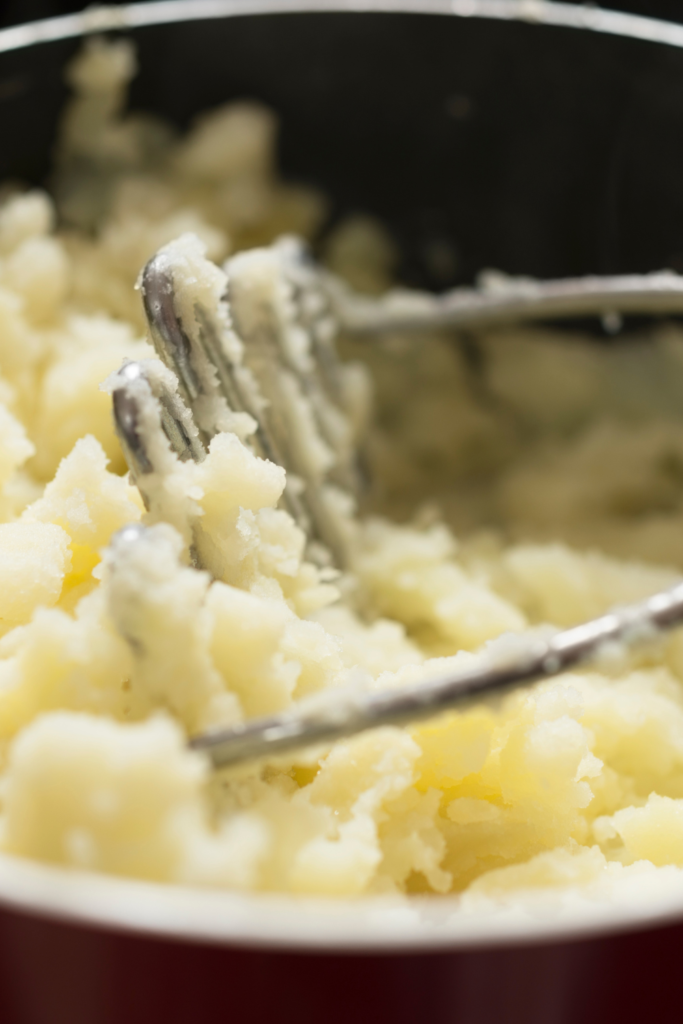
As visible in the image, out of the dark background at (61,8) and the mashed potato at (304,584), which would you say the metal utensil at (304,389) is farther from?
the dark background at (61,8)

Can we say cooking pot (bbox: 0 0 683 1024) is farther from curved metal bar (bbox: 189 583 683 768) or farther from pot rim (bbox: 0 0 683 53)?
curved metal bar (bbox: 189 583 683 768)

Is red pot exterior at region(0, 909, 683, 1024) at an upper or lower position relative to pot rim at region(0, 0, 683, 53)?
lower

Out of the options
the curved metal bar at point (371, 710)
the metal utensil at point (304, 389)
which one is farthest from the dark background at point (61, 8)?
the curved metal bar at point (371, 710)

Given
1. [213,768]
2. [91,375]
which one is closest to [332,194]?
[91,375]

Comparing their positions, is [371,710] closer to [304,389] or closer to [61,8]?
[304,389]

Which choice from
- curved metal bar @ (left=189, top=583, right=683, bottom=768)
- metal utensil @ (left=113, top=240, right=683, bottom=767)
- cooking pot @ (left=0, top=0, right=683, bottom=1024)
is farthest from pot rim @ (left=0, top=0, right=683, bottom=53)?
curved metal bar @ (left=189, top=583, right=683, bottom=768)

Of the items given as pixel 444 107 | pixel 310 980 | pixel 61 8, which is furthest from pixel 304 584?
pixel 61 8

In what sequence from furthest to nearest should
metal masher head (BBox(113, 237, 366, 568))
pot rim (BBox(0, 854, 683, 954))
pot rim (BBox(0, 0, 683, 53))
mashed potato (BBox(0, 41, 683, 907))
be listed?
pot rim (BBox(0, 0, 683, 53)) < metal masher head (BBox(113, 237, 366, 568)) < mashed potato (BBox(0, 41, 683, 907)) < pot rim (BBox(0, 854, 683, 954))
